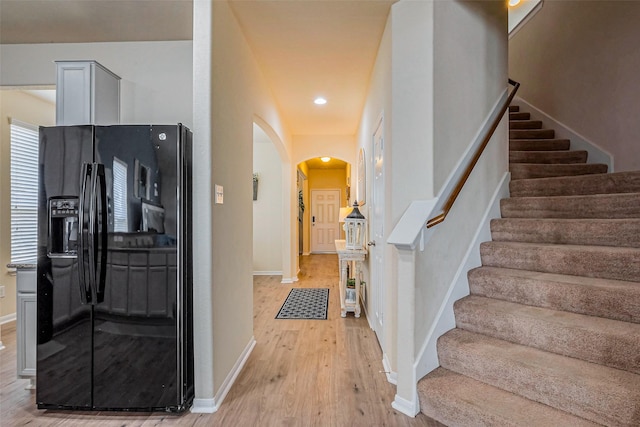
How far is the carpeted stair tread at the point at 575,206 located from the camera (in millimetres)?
2137

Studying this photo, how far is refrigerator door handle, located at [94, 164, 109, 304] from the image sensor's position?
5.97 feet

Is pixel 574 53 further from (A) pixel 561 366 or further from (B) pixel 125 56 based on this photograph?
(B) pixel 125 56

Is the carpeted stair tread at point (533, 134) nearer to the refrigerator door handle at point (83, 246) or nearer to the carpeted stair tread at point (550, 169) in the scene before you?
the carpeted stair tread at point (550, 169)

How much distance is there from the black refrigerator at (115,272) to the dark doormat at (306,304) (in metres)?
1.95

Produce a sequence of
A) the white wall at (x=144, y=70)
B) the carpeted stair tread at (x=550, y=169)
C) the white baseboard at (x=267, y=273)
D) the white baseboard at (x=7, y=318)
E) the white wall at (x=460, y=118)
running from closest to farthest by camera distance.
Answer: the white wall at (x=460, y=118) < the white wall at (x=144, y=70) < the carpeted stair tread at (x=550, y=169) < the white baseboard at (x=7, y=318) < the white baseboard at (x=267, y=273)

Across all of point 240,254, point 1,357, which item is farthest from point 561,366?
point 1,357

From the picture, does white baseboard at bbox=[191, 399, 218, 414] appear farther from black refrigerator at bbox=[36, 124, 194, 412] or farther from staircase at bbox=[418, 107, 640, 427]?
staircase at bbox=[418, 107, 640, 427]

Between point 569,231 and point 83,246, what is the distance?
3.12m

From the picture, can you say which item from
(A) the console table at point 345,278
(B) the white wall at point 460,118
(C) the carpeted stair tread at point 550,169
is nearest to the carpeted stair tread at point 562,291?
(B) the white wall at point 460,118

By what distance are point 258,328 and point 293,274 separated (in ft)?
7.64

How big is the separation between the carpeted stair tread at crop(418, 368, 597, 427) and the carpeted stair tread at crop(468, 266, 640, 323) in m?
0.59

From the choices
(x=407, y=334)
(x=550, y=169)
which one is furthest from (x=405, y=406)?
(x=550, y=169)

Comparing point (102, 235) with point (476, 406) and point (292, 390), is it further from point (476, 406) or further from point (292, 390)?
point (476, 406)

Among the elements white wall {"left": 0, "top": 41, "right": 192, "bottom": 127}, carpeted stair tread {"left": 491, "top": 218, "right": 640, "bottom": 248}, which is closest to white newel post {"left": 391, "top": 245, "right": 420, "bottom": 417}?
carpeted stair tread {"left": 491, "top": 218, "right": 640, "bottom": 248}
